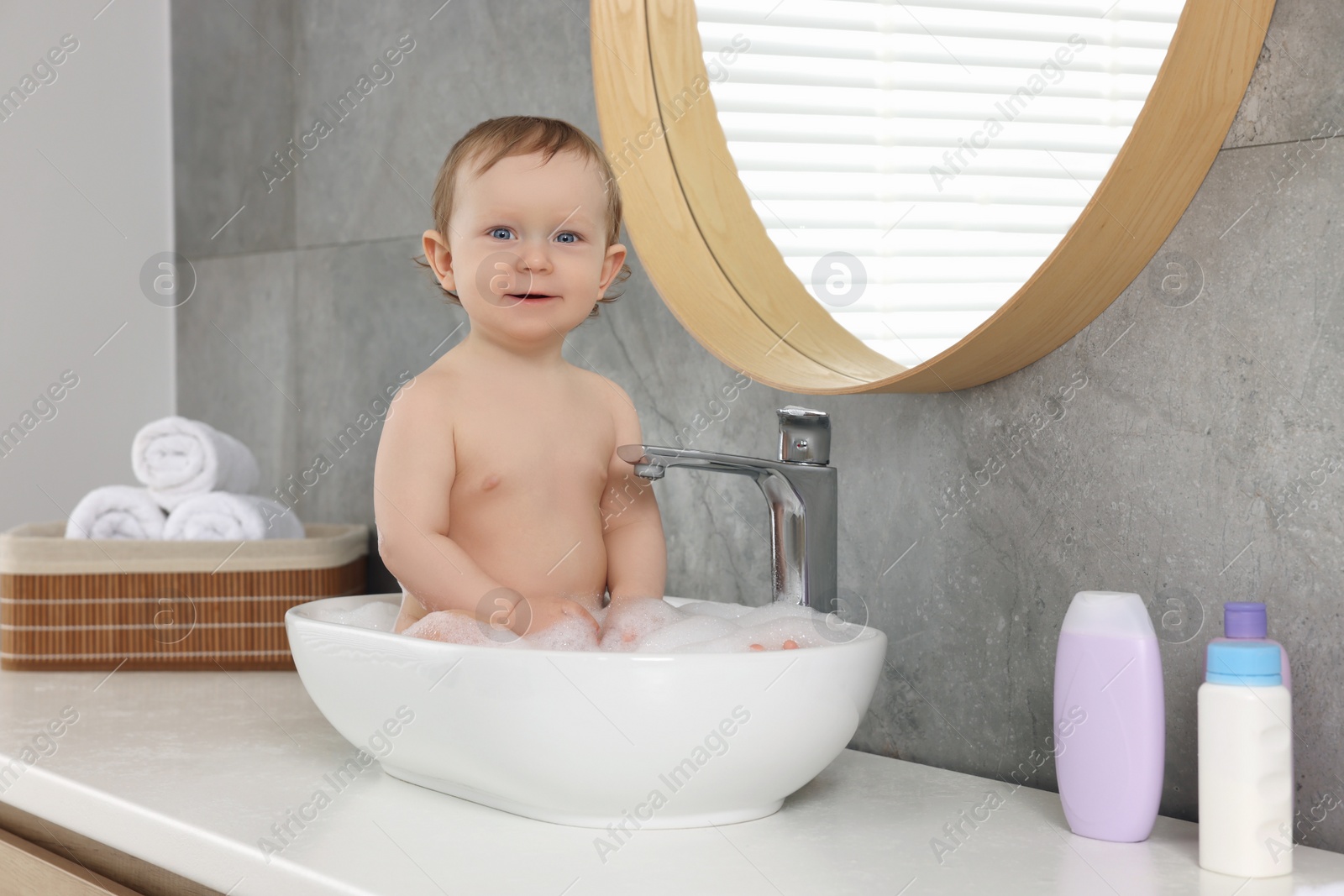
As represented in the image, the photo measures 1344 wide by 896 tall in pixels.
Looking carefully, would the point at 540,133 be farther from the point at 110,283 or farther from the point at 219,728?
the point at 110,283

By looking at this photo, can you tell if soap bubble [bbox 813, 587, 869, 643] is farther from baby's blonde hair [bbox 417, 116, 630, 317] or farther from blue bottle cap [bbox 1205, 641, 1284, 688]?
baby's blonde hair [bbox 417, 116, 630, 317]

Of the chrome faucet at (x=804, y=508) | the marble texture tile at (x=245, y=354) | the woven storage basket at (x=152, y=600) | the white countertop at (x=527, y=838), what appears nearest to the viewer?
the white countertop at (x=527, y=838)

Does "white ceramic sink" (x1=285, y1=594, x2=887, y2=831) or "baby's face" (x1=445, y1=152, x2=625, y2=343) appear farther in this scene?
"baby's face" (x1=445, y1=152, x2=625, y2=343)

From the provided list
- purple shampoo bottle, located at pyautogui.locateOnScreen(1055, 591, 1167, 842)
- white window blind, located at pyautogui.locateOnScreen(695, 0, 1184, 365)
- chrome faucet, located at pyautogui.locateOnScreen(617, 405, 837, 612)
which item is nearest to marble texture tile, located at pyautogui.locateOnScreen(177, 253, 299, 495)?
white window blind, located at pyautogui.locateOnScreen(695, 0, 1184, 365)

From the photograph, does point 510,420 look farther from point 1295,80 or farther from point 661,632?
point 1295,80

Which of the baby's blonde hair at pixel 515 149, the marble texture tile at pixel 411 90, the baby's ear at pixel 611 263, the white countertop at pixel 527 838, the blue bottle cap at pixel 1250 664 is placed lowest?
the white countertop at pixel 527 838

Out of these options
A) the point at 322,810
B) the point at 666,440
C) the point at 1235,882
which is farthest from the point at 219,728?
the point at 1235,882

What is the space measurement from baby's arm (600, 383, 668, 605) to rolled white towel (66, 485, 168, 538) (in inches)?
25.6

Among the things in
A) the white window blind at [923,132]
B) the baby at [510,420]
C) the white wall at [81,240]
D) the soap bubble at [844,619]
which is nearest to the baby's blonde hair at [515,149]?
the baby at [510,420]

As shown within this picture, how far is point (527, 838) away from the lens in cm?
71

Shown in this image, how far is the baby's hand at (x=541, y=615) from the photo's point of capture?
80 centimetres

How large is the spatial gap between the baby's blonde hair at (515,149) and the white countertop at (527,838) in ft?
1.36

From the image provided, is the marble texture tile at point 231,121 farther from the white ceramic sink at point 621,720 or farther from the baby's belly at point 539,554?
the white ceramic sink at point 621,720

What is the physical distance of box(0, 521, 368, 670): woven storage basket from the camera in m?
1.26
